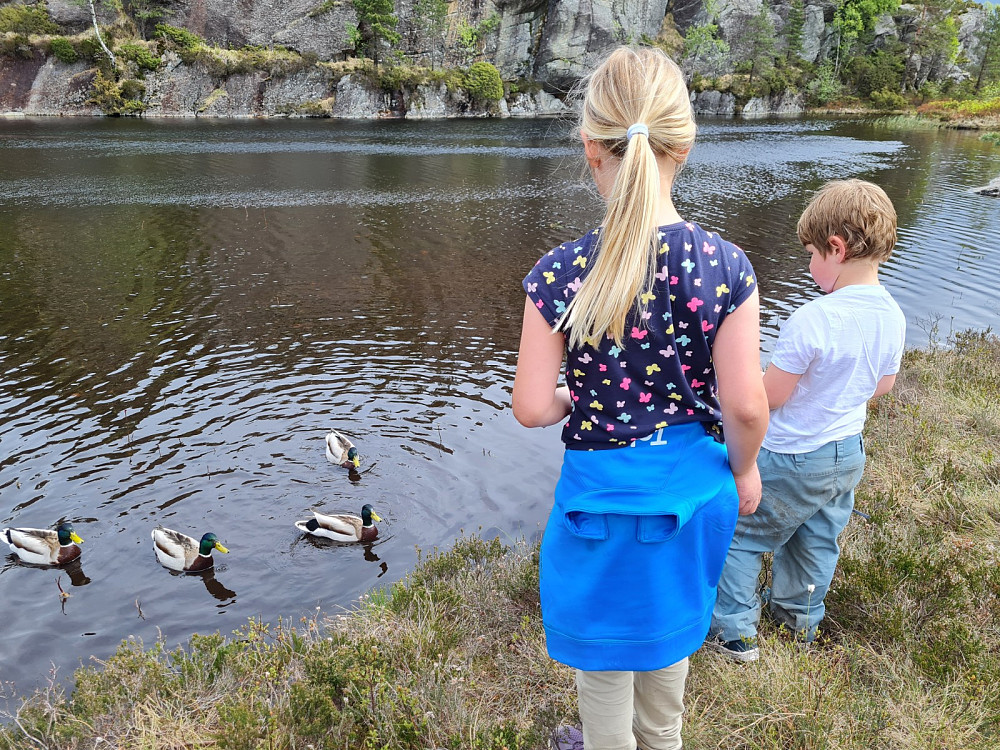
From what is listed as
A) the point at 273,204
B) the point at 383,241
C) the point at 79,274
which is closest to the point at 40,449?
the point at 79,274

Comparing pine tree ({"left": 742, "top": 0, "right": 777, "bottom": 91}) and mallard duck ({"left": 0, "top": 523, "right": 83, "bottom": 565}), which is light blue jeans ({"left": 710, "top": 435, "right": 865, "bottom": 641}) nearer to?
mallard duck ({"left": 0, "top": 523, "right": 83, "bottom": 565})

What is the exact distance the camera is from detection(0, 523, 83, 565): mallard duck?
647cm

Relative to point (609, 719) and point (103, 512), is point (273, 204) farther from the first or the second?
point (609, 719)

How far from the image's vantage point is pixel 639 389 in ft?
6.82

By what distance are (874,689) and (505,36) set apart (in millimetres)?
78724

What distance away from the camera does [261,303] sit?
13734mm

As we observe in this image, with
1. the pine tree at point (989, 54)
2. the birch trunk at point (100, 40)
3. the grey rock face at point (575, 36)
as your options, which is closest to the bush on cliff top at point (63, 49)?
the birch trunk at point (100, 40)

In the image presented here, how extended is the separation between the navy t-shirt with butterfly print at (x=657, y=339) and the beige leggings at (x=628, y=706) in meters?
0.85

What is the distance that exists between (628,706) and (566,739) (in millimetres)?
909

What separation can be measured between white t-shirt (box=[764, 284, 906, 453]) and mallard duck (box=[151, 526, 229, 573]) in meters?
5.77

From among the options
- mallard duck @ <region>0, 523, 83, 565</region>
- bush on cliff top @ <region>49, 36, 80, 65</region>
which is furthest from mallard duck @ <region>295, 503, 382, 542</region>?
bush on cliff top @ <region>49, 36, 80, 65</region>

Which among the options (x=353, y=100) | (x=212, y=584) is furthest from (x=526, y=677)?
(x=353, y=100)

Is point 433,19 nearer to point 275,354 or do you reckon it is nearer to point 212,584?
point 275,354

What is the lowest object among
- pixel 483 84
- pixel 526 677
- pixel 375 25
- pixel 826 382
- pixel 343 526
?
pixel 343 526
